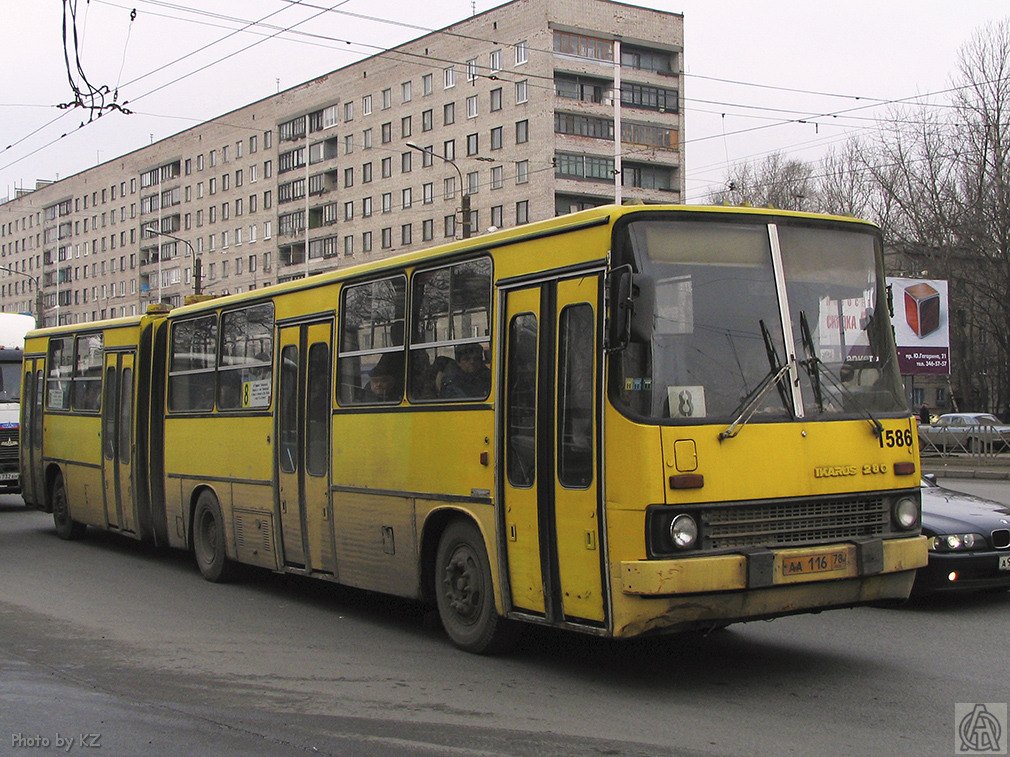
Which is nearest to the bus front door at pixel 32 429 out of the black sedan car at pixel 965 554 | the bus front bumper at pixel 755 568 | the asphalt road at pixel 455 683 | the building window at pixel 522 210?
the asphalt road at pixel 455 683

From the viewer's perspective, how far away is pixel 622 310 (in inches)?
276

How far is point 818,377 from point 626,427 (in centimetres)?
138

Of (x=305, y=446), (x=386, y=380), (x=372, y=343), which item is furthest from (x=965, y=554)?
(x=305, y=446)

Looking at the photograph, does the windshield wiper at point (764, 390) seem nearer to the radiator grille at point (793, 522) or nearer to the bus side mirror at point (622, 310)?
the radiator grille at point (793, 522)

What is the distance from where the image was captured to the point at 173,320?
47.0ft

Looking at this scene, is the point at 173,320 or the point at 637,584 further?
the point at 173,320

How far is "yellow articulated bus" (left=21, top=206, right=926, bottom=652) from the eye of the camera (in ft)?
23.1

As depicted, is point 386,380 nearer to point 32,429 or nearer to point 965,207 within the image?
point 32,429

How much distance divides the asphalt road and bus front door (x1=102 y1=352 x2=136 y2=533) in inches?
156

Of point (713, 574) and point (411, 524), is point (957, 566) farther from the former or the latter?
point (411, 524)

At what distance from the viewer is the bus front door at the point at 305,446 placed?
1064 centimetres

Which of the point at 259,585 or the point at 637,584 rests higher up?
the point at 637,584

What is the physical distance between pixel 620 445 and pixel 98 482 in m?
10.8

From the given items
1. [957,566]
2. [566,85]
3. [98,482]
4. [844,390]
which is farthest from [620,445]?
[566,85]
